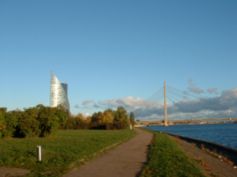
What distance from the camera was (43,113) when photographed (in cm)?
5338

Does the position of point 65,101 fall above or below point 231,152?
above

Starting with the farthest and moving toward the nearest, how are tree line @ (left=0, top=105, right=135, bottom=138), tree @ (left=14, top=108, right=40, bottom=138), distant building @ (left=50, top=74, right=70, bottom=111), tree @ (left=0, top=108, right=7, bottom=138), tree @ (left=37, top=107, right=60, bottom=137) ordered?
distant building @ (left=50, top=74, right=70, bottom=111) → tree @ (left=37, top=107, right=60, bottom=137) → tree @ (left=14, top=108, right=40, bottom=138) → tree line @ (left=0, top=105, right=135, bottom=138) → tree @ (left=0, top=108, right=7, bottom=138)

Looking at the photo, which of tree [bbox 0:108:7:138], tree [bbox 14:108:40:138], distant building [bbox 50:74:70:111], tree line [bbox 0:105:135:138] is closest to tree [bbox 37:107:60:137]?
tree line [bbox 0:105:135:138]

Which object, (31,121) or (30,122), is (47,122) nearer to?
(31,121)

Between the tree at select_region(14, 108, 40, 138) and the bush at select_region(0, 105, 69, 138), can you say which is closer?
the bush at select_region(0, 105, 69, 138)

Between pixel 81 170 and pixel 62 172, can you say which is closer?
pixel 62 172

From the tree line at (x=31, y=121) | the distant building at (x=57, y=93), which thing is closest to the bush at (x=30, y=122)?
the tree line at (x=31, y=121)

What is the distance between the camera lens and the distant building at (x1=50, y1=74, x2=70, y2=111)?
531ft

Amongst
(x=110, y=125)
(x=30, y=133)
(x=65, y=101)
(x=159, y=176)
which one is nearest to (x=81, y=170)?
(x=159, y=176)

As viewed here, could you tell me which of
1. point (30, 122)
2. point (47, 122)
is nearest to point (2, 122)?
point (30, 122)

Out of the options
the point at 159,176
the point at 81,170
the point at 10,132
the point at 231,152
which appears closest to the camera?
the point at 159,176

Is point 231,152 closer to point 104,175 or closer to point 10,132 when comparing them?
point 104,175

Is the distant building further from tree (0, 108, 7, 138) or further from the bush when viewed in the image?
tree (0, 108, 7, 138)

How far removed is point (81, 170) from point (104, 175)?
171 centimetres
